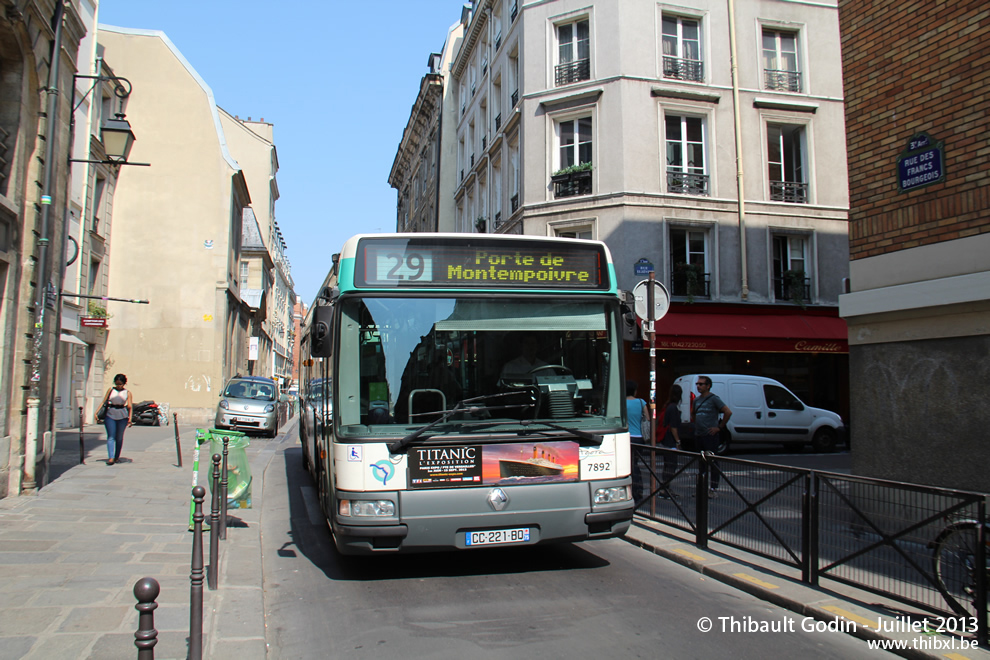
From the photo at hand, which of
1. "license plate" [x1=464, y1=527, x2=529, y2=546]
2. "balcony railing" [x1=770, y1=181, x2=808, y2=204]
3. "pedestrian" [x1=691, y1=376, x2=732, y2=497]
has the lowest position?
"license plate" [x1=464, y1=527, x2=529, y2=546]

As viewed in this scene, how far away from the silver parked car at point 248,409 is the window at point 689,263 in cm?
1224

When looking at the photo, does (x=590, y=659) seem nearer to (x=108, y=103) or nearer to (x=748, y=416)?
(x=748, y=416)

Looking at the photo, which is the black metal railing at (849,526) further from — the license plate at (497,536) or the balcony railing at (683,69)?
the balcony railing at (683,69)

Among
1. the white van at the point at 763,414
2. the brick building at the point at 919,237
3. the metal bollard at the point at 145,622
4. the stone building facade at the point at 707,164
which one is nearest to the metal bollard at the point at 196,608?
the metal bollard at the point at 145,622

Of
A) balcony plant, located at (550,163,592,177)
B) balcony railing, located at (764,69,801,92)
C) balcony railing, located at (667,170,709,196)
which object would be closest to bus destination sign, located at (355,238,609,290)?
balcony plant, located at (550,163,592,177)

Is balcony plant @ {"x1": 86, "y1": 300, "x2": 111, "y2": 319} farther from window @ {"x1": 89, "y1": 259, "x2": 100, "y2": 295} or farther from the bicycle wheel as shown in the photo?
the bicycle wheel

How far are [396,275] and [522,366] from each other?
4.24 feet

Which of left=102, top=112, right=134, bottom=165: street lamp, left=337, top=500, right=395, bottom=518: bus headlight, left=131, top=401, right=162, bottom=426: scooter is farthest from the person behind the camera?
left=131, top=401, right=162, bottom=426: scooter

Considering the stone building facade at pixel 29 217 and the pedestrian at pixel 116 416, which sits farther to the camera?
the pedestrian at pixel 116 416

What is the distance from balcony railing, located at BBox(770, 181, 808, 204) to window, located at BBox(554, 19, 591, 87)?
6548mm

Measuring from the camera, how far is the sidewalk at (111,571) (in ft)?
14.4

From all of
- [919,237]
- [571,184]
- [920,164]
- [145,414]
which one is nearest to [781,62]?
[571,184]

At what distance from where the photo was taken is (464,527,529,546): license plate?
18.7 ft

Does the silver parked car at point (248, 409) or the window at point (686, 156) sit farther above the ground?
the window at point (686, 156)
